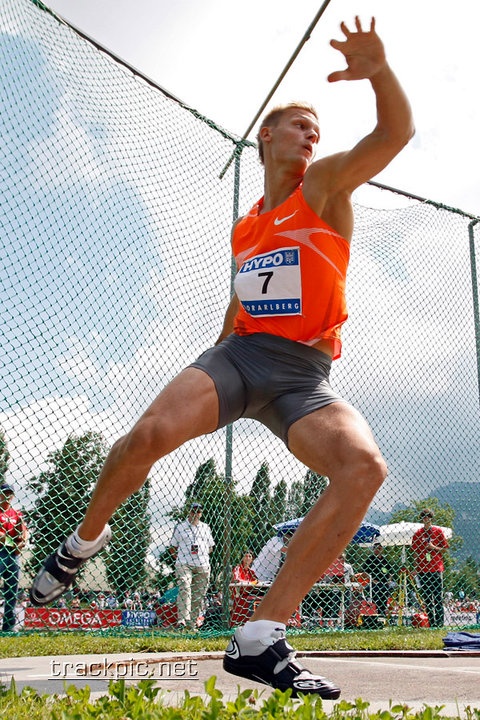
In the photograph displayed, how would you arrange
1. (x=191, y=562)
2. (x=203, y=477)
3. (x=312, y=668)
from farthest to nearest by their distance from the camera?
(x=191, y=562) → (x=203, y=477) → (x=312, y=668)

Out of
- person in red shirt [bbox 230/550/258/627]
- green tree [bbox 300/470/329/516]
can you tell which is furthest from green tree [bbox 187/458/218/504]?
green tree [bbox 300/470/329/516]

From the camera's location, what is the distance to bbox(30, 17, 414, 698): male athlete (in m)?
1.98

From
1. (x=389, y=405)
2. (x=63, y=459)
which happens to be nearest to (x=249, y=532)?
(x=389, y=405)

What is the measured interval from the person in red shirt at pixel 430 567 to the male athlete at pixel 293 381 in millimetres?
6297

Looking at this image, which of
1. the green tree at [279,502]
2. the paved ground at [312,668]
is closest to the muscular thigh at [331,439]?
the paved ground at [312,668]

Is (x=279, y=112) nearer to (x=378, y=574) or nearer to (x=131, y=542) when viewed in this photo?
(x=131, y=542)

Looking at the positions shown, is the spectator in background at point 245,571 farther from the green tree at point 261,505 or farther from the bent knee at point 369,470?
the bent knee at point 369,470

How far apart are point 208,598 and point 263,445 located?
150 centimetres

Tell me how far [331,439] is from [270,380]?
328mm

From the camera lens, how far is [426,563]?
8.19 metres

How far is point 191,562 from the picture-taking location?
6660 mm

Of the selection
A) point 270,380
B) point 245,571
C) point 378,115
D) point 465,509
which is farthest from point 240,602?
point 378,115

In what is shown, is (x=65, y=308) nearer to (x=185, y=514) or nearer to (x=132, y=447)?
(x=185, y=514)

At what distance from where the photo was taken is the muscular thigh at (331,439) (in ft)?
6.81
